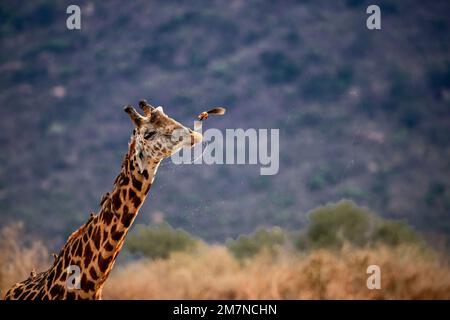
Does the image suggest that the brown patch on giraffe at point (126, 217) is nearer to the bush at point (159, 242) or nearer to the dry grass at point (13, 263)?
the dry grass at point (13, 263)

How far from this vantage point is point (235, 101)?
37438 millimetres

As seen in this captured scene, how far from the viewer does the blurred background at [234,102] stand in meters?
31.8

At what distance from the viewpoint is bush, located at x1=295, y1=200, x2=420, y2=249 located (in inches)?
827

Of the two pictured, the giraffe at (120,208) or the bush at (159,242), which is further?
the bush at (159,242)

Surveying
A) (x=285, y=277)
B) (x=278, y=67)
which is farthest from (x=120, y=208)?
(x=278, y=67)

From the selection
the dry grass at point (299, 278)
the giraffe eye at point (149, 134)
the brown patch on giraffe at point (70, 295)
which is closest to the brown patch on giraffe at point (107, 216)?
the brown patch on giraffe at point (70, 295)

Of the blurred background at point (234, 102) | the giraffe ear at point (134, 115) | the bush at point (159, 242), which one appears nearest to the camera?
the giraffe ear at point (134, 115)

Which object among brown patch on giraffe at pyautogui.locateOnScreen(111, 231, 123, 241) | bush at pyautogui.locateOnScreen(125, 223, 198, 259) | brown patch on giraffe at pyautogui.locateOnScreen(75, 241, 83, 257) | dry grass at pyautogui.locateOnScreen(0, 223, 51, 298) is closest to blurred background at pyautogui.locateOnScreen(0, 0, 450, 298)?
bush at pyautogui.locateOnScreen(125, 223, 198, 259)

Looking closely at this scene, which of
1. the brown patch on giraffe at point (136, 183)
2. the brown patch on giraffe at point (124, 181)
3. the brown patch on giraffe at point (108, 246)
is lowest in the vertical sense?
the brown patch on giraffe at point (108, 246)

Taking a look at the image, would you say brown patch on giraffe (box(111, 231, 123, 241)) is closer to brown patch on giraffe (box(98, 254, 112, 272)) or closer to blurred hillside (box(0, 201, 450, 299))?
brown patch on giraffe (box(98, 254, 112, 272))

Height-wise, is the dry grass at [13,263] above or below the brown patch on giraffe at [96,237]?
above

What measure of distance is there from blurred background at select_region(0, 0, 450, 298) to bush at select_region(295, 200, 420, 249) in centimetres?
725

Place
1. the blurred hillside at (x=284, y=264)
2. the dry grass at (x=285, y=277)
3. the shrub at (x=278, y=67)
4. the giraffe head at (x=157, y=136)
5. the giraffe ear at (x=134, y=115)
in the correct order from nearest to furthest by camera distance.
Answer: the giraffe head at (x=157, y=136) < the giraffe ear at (x=134, y=115) < the dry grass at (x=285, y=277) < the blurred hillside at (x=284, y=264) < the shrub at (x=278, y=67)

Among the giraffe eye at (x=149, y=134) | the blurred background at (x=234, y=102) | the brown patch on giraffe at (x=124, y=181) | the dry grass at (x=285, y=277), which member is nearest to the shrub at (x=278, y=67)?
the blurred background at (x=234, y=102)
